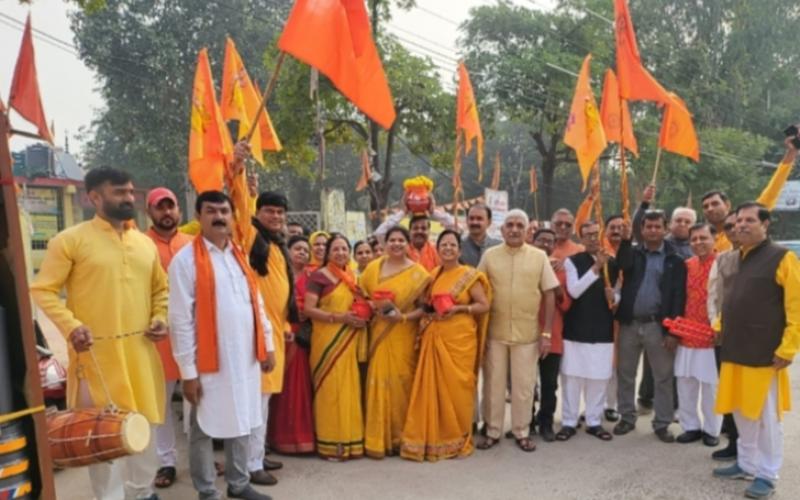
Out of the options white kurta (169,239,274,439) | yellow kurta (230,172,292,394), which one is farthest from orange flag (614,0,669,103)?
white kurta (169,239,274,439)

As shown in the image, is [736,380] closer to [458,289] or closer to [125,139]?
[458,289]

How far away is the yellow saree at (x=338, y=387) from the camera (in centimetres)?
459

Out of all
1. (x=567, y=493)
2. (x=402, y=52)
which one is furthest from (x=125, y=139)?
(x=567, y=493)

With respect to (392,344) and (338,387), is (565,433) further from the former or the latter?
(338,387)

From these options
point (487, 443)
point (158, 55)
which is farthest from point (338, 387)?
point (158, 55)

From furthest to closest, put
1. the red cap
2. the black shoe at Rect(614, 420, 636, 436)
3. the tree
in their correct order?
the tree → the black shoe at Rect(614, 420, 636, 436) → the red cap

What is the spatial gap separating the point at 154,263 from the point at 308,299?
122cm

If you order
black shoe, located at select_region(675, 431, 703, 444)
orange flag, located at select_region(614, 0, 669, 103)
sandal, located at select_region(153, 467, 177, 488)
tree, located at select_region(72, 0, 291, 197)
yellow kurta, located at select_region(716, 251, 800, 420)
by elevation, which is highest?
tree, located at select_region(72, 0, 291, 197)

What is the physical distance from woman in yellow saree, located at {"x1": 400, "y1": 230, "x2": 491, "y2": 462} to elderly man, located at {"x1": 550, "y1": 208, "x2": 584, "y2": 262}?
105cm

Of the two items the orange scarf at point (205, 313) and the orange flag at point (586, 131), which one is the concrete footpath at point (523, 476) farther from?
the orange flag at point (586, 131)

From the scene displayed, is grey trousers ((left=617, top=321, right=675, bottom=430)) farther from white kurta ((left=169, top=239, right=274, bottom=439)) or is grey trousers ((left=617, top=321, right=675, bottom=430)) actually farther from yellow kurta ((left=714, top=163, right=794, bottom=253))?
white kurta ((left=169, top=239, right=274, bottom=439))

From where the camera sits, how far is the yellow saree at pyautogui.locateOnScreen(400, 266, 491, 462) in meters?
4.58

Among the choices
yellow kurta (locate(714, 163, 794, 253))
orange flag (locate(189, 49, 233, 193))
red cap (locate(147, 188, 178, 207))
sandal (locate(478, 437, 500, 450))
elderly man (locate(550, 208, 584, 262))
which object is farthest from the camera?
elderly man (locate(550, 208, 584, 262))

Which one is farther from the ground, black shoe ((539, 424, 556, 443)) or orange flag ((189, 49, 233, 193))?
orange flag ((189, 49, 233, 193))
